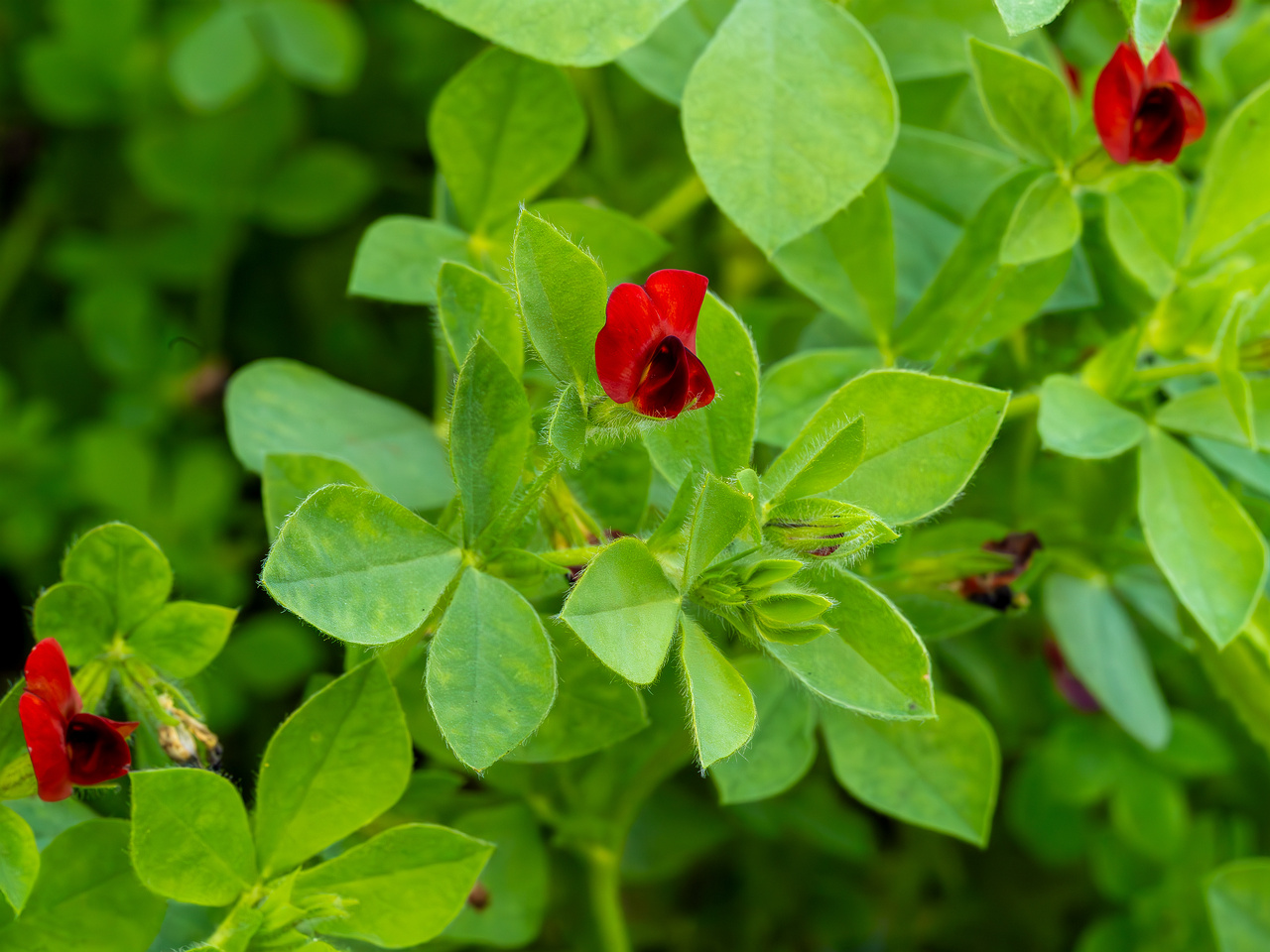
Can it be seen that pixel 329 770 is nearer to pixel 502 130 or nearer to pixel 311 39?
pixel 502 130

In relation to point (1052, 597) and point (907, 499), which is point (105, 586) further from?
point (1052, 597)

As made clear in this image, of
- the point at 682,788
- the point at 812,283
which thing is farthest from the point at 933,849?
the point at 812,283

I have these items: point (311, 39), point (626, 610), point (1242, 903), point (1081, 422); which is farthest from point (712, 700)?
point (311, 39)

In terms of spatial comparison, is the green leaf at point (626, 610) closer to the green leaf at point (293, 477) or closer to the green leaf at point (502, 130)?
the green leaf at point (293, 477)

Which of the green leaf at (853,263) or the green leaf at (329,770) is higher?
the green leaf at (853,263)

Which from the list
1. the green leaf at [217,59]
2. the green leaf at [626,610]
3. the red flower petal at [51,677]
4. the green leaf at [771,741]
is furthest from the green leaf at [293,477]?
the green leaf at [217,59]
